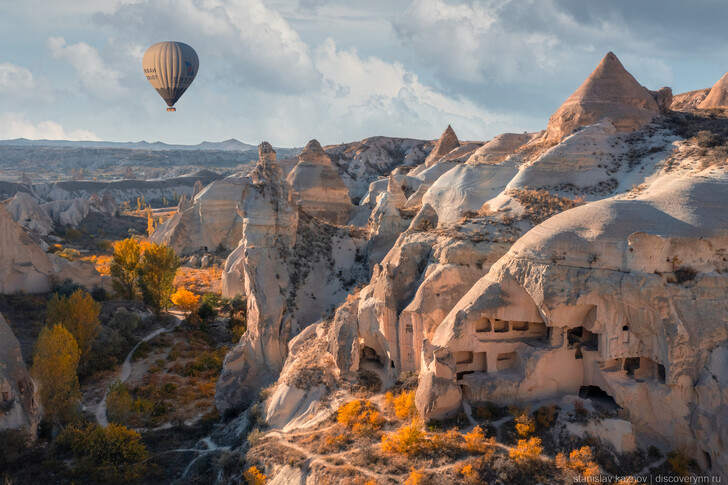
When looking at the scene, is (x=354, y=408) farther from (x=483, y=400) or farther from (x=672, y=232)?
(x=672, y=232)

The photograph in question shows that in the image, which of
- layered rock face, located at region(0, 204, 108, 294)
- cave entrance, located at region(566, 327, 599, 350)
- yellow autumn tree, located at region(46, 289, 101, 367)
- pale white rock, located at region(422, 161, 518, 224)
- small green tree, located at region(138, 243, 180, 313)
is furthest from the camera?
small green tree, located at region(138, 243, 180, 313)

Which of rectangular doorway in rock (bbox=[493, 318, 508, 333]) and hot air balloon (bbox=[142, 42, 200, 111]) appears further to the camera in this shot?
hot air balloon (bbox=[142, 42, 200, 111])

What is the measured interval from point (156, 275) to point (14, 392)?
53.2ft

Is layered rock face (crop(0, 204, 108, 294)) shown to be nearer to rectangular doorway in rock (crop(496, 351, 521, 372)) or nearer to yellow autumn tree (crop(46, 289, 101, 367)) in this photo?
yellow autumn tree (crop(46, 289, 101, 367))

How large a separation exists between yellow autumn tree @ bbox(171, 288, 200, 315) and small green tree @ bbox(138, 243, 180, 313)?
1.01 meters

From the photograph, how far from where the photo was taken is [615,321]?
1329cm

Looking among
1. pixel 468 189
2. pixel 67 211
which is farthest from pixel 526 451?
pixel 67 211

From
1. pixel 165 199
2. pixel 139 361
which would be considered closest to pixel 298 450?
pixel 139 361

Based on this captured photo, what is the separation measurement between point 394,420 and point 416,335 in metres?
2.55

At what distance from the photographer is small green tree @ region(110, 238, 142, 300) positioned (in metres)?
33.6

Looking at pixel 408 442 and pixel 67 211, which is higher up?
pixel 67 211

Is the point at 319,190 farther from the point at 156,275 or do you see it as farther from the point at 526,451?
the point at 526,451

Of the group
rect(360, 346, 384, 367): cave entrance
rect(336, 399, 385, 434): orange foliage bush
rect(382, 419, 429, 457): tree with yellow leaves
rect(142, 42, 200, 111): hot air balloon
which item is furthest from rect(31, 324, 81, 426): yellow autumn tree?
rect(142, 42, 200, 111): hot air balloon

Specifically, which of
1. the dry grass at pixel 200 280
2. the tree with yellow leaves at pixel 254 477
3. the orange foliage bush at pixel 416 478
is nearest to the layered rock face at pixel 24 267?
the dry grass at pixel 200 280
